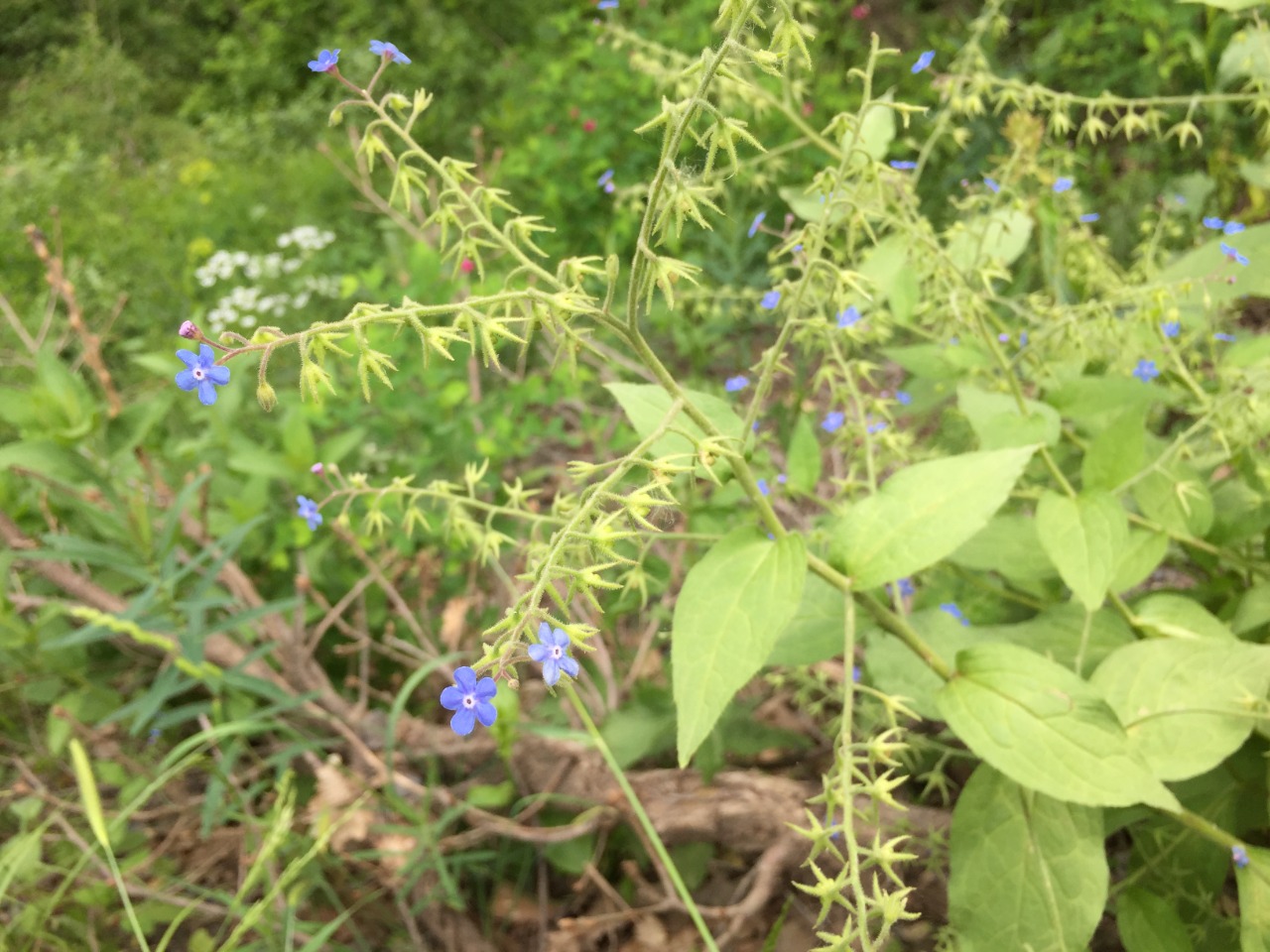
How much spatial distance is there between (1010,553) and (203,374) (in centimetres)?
161

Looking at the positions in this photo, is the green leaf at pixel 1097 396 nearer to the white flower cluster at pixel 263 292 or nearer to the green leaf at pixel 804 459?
the green leaf at pixel 804 459

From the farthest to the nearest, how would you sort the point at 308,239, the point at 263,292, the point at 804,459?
1. the point at 263,292
2. the point at 308,239
3. the point at 804,459

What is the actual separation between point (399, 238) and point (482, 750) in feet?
8.97

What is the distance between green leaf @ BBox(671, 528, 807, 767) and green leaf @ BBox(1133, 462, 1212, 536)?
1016mm

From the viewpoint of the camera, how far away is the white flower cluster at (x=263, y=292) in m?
4.37

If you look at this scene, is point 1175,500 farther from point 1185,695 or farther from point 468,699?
point 468,699

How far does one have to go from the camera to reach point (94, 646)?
2.70 m

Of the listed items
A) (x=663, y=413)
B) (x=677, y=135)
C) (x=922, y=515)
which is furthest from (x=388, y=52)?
(x=922, y=515)

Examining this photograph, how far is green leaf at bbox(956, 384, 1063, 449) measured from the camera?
174 cm

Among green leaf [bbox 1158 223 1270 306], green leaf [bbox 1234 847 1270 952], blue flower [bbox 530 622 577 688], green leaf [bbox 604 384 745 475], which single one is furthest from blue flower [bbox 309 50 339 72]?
green leaf [bbox 1234 847 1270 952]

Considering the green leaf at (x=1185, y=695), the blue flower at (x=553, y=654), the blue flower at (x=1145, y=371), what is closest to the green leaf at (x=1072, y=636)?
the green leaf at (x=1185, y=695)

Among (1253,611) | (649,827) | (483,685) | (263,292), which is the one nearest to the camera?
(483,685)

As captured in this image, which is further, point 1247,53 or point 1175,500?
point 1247,53

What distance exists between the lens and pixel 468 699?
0.93 meters
